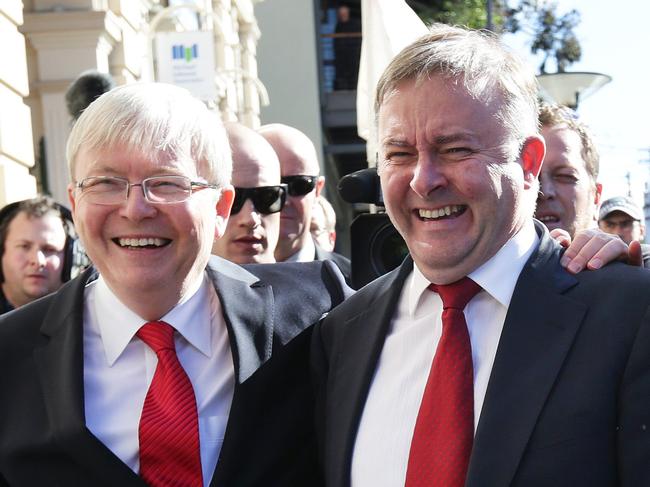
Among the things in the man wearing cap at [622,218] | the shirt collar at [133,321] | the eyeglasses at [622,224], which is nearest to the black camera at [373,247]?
the shirt collar at [133,321]

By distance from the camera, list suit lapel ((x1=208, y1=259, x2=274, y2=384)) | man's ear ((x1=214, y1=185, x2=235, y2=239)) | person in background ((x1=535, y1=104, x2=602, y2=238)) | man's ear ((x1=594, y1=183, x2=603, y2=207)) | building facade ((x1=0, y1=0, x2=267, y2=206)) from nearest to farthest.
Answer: suit lapel ((x1=208, y1=259, x2=274, y2=384)), man's ear ((x1=214, y1=185, x2=235, y2=239)), person in background ((x1=535, y1=104, x2=602, y2=238)), man's ear ((x1=594, y1=183, x2=603, y2=207)), building facade ((x1=0, y1=0, x2=267, y2=206))

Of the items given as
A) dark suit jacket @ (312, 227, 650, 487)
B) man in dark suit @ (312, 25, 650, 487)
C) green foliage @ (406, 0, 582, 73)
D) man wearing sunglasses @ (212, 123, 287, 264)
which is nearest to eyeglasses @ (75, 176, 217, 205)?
man in dark suit @ (312, 25, 650, 487)

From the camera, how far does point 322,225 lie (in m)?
5.95

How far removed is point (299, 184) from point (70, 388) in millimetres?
2198

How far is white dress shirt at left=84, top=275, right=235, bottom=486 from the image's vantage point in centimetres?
262

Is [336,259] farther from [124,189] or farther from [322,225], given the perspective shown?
[124,189]

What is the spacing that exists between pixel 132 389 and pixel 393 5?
96.8 inches

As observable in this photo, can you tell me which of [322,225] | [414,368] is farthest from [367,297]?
[322,225]

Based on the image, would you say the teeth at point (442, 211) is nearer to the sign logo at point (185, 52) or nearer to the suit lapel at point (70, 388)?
the suit lapel at point (70, 388)

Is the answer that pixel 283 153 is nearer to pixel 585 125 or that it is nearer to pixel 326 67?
pixel 585 125

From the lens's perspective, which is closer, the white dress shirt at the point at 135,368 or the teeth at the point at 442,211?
the teeth at the point at 442,211

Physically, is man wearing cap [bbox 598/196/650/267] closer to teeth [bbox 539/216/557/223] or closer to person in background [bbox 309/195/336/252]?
person in background [bbox 309/195/336/252]

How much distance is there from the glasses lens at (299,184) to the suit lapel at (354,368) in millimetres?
1825

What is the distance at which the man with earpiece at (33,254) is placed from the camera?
15.0 feet
